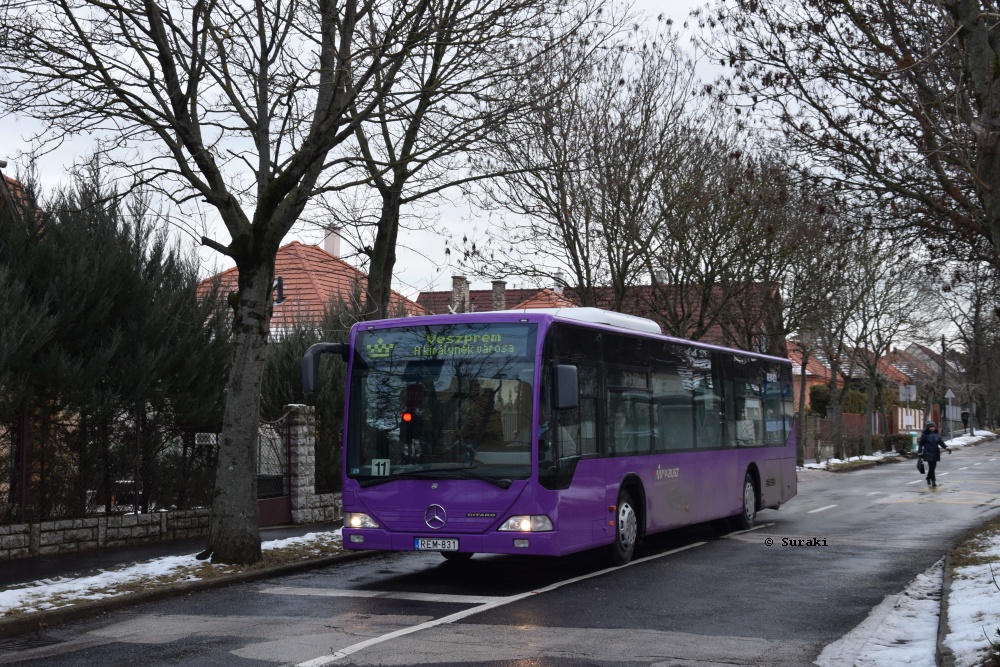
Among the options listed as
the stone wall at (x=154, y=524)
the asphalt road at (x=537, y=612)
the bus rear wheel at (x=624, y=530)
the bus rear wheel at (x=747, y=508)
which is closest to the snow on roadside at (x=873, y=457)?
the bus rear wheel at (x=747, y=508)

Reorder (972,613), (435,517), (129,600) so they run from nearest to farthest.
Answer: (972,613) < (129,600) < (435,517)

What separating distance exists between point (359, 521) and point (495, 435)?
1854 millimetres

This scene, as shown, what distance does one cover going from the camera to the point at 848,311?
41.8 meters

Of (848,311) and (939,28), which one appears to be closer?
(939,28)

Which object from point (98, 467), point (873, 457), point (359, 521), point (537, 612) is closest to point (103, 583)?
point (359, 521)

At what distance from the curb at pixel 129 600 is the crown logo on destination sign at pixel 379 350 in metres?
2.78

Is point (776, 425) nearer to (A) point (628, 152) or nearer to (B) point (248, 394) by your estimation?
(A) point (628, 152)

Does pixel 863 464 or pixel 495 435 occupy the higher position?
pixel 495 435

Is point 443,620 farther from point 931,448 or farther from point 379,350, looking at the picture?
point 931,448

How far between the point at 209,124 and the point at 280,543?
5.64 m

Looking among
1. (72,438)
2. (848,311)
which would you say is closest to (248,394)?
(72,438)

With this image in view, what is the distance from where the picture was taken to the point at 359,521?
501 inches

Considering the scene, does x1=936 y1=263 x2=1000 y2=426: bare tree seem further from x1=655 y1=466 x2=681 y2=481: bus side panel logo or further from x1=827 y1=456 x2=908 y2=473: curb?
x1=655 y1=466 x2=681 y2=481: bus side panel logo

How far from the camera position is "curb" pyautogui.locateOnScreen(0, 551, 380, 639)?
9.84 metres
